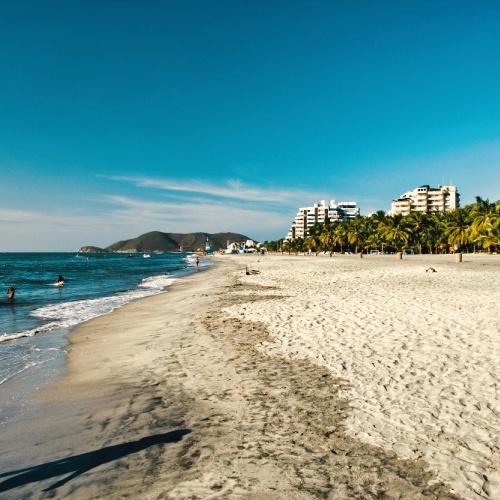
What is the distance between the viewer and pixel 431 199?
177 meters

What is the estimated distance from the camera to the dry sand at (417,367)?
5.24m

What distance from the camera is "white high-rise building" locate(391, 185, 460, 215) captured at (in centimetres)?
17550

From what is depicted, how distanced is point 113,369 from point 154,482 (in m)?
5.60

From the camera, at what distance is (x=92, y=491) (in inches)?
187

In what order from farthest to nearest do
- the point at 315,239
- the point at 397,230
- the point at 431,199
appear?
1. the point at 431,199
2. the point at 315,239
3. the point at 397,230

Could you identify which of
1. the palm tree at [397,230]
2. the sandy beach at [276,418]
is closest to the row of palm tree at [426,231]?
the palm tree at [397,230]

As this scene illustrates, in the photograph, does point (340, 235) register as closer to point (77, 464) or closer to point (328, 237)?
point (328, 237)

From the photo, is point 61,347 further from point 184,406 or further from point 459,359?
point 459,359

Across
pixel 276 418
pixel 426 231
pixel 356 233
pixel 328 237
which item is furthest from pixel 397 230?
pixel 276 418

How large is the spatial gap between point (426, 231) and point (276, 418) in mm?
96018

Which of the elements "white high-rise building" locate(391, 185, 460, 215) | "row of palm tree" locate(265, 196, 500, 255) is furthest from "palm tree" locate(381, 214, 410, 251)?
"white high-rise building" locate(391, 185, 460, 215)

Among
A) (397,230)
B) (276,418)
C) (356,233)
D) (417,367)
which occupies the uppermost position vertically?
(356,233)

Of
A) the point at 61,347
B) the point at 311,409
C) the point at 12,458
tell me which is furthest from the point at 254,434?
the point at 61,347

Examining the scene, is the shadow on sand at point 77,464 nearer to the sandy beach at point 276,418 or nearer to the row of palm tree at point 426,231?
the sandy beach at point 276,418
